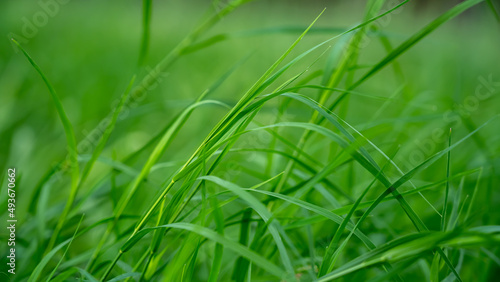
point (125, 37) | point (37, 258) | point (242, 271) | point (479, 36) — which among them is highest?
point (479, 36)

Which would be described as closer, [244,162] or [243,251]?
[243,251]

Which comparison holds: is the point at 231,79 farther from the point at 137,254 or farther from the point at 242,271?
the point at 242,271

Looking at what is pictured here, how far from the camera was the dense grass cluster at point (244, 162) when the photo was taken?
1.61 ft

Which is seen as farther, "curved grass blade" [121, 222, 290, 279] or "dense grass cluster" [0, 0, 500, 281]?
"dense grass cluster" [0, 0, 500, 281]

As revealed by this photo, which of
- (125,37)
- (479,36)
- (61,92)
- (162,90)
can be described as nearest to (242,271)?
(61,92)

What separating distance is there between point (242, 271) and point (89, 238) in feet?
1.49

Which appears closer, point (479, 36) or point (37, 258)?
point (37, 258)

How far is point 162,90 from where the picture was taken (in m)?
1.77

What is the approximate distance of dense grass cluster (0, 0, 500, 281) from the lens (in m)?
0.49

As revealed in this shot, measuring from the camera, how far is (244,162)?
3.97 feet

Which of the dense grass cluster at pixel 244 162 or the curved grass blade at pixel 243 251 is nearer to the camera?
the curved grass blade at pixel 243 251

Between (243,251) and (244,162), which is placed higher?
(244,162)

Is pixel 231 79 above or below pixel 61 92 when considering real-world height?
above

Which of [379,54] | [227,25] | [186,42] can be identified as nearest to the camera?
[186,42]
